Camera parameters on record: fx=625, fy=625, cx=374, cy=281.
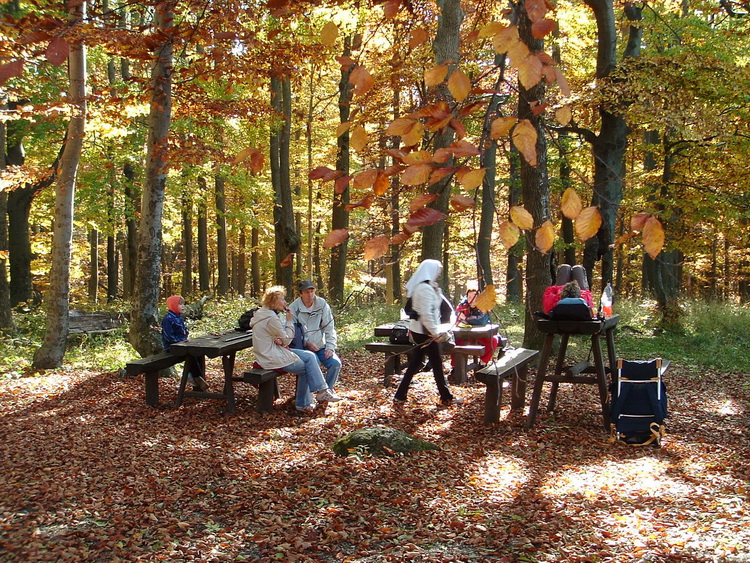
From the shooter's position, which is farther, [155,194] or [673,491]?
[155,194]

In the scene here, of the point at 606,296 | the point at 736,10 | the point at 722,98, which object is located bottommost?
the point at 606,296

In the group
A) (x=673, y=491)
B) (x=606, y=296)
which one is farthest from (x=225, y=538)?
(x=606, y=296)

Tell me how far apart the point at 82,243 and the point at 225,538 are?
1145 inches

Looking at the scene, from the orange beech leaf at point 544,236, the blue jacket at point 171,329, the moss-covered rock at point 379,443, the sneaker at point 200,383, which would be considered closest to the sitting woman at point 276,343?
the sneaker at point 200,383

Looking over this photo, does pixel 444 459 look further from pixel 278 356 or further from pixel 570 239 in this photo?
pixel 570 239

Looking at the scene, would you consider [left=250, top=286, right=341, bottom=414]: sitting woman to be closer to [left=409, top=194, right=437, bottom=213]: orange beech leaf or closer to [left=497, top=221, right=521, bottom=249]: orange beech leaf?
[left=409, top=194, right=437, bottom=213]: orange beech leaf

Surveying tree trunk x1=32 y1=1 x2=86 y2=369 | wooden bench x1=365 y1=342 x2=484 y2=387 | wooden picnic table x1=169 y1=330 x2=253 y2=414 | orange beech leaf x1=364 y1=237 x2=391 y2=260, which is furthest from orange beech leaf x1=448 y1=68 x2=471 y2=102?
tree trunk x1=32 y1=1 x2=86 y2=369

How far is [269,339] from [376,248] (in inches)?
230

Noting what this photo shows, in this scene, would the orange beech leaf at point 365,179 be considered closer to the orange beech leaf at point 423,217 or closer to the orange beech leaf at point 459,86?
the orange beech leaf at point 423,217

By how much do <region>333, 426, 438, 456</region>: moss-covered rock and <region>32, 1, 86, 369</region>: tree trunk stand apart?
6219 mm

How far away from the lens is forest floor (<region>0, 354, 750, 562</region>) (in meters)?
4.08

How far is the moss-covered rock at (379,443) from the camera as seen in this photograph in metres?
5.83

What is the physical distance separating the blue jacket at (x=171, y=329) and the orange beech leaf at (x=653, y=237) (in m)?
7.35

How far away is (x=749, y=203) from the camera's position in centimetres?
1354
